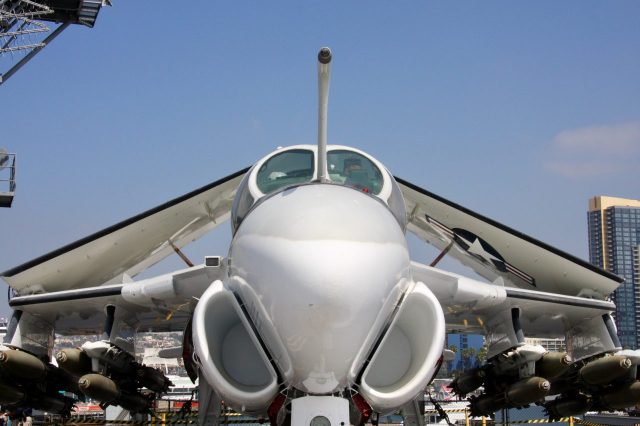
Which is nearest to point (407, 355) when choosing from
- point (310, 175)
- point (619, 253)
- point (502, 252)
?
point (310, 175)

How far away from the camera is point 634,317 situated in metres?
188

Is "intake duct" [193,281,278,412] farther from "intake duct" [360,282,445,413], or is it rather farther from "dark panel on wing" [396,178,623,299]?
"dark panel on wing" [396,178,623,299]

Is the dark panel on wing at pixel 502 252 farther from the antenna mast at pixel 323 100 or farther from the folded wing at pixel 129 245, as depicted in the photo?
the antenna mast at pixel 323 100

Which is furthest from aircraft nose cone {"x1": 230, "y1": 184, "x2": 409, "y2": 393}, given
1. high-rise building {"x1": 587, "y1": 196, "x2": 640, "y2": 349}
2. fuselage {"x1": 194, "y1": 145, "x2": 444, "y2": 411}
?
high-rise building {"x1": 587, "y1": 196, "x2": 640, "y2": 349}

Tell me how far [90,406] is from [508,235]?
120 feet

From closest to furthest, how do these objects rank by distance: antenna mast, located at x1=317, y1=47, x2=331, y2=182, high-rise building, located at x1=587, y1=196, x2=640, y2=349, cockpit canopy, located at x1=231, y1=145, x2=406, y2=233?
antenna mast, located at x1=317, y1=47, x2=331, y2=182, cockpit canopy, located at x1=231, y1=145, x2=406, y2=233, high-rise building, located at x1=587, y1=196, x2=640, y2=349

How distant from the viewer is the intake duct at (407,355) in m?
7.09

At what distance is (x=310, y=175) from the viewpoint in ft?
28.5

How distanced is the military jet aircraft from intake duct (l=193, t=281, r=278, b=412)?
2cm

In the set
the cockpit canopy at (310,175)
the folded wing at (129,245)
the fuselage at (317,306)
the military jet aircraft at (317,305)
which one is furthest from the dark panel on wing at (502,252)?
the fuselage at (317,306)

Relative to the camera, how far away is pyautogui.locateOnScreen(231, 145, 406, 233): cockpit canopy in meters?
8.73

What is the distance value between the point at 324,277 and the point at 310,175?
250 centimetres

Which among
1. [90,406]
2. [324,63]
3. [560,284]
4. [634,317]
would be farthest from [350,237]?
[634,317]

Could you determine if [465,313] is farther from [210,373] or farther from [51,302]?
[51,302]
